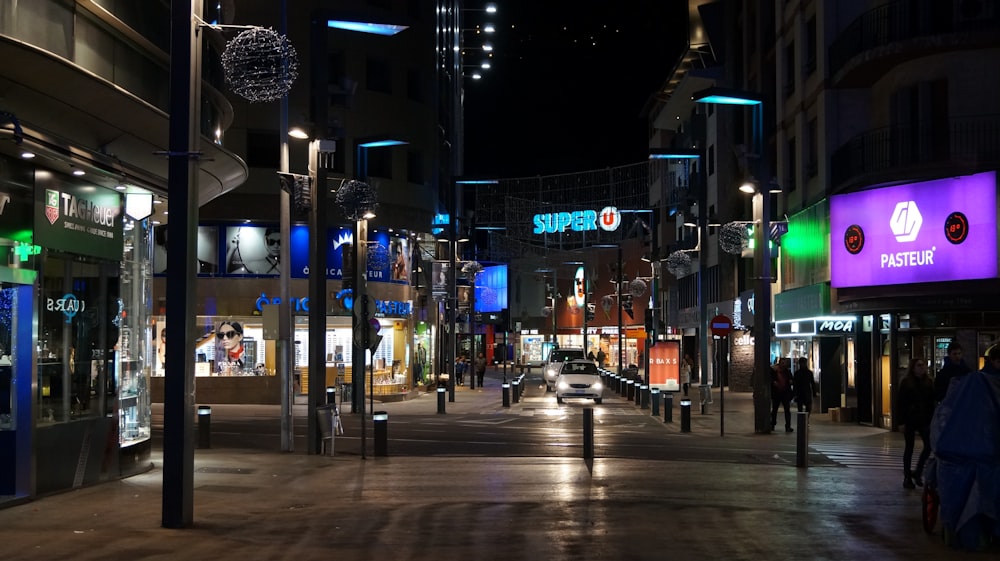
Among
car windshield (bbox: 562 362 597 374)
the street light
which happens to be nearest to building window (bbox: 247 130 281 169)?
car windshield (bbox: 562 362 597 374)

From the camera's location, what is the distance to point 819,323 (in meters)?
35.0

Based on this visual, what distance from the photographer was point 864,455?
23.4 meters

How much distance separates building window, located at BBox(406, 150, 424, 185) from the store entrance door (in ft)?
115

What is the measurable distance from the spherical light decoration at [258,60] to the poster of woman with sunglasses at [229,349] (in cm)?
2903

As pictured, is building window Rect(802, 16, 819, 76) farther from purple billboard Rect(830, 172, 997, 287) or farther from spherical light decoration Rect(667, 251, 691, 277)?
spherical light decoration Rect(667, 251, 691, 277)

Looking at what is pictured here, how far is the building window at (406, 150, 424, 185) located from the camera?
1953 inches

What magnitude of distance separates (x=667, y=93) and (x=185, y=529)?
60808 mm

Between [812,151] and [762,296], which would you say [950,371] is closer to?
[762,296]

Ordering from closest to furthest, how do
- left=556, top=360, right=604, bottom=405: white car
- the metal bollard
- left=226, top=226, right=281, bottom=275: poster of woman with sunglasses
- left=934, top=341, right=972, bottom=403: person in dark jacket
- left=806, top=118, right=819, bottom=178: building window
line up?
left=934, top=341, right=972, bottom=403: person in dark jacket < the metal bollard < left=806, top=118, right=819, bottom=178: building window < left=556, top=360, right=604, bottom=405: white car < left=226, top=226, right=281, bottom=275: poster of woman with sunglasses

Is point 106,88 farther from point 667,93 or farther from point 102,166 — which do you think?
point 667,93

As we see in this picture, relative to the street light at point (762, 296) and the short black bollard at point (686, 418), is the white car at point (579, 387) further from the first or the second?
the street light at point (762, 296)

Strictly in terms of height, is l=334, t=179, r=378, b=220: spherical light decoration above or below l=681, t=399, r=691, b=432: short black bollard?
above

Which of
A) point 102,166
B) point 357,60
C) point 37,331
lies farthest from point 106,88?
point 357,60

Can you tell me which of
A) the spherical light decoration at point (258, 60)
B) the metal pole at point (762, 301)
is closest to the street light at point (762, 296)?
the metal pole at point (762, 301)
